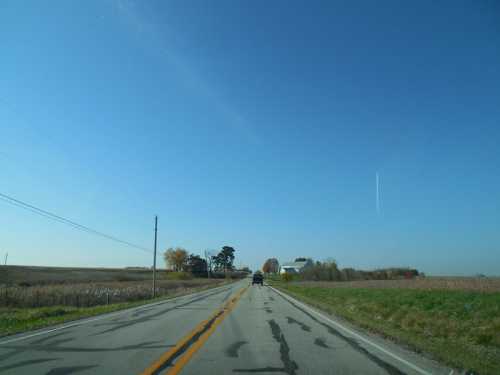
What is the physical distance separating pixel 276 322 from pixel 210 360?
647 centimetres

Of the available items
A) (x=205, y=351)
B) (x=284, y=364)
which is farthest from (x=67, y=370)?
(x=284, y=364)

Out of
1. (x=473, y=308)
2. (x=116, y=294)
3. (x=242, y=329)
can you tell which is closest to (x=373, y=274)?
(x=116, y=294)

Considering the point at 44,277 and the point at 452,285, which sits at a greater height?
the point at 44,277

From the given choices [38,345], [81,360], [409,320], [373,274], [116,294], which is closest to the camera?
[81,360]

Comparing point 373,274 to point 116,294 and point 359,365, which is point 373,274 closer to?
point 116,294

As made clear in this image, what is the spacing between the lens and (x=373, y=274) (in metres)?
110

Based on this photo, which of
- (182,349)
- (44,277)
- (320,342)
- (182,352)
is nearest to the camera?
(182,352)

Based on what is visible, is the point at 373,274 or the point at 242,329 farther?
the point at 373,274

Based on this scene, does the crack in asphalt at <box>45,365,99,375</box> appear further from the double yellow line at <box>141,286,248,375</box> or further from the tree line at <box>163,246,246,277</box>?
the tree line at <box>163,246,246,277</box>

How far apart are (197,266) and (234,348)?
404ft

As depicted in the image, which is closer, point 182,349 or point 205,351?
point 205,351

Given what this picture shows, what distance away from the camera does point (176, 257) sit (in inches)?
5655

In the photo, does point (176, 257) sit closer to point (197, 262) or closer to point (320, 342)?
point (197, 262)

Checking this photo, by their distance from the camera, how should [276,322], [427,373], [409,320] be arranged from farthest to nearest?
1. [409,320]
2. [276,322]
3. [427,373]
